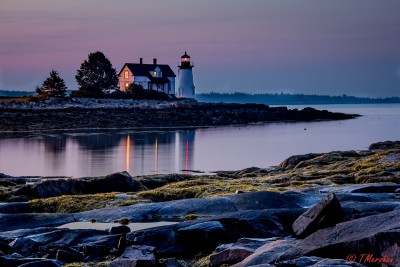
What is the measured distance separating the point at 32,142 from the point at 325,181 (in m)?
42.8

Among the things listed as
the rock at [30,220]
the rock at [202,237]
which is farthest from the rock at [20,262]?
the rock at [30,220]

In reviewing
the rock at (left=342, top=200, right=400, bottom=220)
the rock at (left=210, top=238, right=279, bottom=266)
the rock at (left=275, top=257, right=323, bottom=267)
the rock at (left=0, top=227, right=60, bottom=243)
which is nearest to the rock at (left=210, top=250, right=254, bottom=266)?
the rock at (left=210, top=238, right=279, bottom=266)

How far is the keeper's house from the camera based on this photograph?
118 meters

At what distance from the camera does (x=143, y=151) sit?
51.1 m

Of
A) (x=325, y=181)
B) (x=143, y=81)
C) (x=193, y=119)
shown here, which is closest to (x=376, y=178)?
(x=325, y=181)

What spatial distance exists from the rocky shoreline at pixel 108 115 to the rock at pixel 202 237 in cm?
6656

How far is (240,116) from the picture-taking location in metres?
109

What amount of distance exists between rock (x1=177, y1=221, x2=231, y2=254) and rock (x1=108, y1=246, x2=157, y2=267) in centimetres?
117

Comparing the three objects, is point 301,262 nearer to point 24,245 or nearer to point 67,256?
point 67,256

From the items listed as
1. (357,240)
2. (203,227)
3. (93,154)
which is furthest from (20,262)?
(93,154)

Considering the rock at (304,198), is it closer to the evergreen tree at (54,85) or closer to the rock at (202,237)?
the rock at (202,237)

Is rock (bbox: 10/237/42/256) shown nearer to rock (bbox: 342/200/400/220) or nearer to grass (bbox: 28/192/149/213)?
grass (bbox: 28/192/149/213)

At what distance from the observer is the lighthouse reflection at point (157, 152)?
40.1 meters

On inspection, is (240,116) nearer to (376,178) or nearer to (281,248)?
(376,178)
